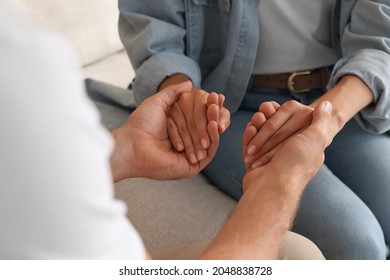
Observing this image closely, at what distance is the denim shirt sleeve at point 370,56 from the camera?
0.89 m

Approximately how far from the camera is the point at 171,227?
91 centimetres

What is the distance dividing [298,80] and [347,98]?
0.14m

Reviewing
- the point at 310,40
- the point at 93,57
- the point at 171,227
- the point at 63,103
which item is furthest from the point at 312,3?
the point at 63,103

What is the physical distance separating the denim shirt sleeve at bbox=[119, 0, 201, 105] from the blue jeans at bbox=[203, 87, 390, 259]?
6.0 inches

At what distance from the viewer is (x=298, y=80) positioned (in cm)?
100

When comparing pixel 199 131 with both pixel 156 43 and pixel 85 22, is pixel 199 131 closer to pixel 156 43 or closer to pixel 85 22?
pixel 156 43

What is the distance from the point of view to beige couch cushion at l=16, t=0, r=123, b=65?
1.21 metres

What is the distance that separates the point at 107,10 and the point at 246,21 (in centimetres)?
54

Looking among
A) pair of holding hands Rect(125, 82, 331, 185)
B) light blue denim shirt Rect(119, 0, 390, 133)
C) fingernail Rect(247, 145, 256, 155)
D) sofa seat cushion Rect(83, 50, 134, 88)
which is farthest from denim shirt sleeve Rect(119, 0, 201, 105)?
sofa seat cushion Rect(83, 50, 134, 88)

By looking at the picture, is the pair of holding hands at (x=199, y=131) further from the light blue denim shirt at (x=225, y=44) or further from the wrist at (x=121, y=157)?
the light blue denim shirt at (x=225, y=44)

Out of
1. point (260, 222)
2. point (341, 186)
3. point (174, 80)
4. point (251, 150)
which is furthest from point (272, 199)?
point (174, 80)

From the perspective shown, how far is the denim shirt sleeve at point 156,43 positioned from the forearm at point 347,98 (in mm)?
266

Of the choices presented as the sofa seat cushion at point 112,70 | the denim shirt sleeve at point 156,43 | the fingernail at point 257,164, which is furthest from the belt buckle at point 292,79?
the sofa seat cushion at point 112,70

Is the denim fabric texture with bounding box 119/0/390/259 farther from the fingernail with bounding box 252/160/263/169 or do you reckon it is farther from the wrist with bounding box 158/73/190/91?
the fingernail with bounding box 252/160/263/169
